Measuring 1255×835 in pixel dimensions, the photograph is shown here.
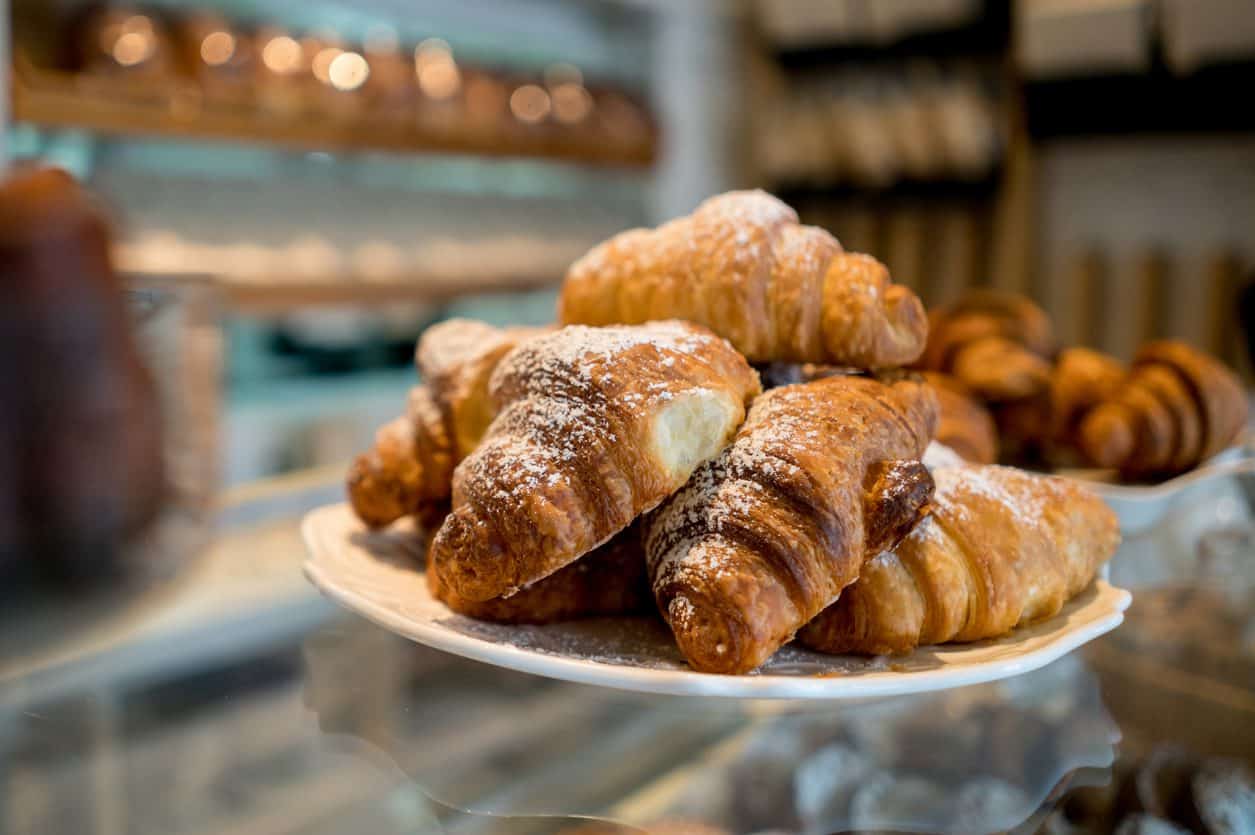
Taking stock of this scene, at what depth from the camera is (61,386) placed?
0.34 metres

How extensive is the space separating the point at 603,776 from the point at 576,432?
19 centimetres

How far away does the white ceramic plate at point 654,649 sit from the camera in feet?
1.70

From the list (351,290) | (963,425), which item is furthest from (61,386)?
(351,290)

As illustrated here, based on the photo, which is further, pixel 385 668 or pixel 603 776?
pixel 385 668

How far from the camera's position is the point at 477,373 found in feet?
2.49

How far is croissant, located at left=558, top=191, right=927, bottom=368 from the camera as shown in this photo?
716 mm

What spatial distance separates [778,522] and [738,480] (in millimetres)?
39

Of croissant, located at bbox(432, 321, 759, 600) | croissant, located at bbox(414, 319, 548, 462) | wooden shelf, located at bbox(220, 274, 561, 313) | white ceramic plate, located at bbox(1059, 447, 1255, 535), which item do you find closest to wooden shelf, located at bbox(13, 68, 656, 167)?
wooden shelf, located at bbox(220, 274, 561, 313)

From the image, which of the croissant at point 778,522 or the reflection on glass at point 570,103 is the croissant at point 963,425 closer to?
the croissant at point 778,522

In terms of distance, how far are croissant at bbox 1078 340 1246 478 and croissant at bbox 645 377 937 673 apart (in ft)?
1.79

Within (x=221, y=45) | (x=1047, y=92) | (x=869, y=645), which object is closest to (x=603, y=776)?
(x=869, y=645)

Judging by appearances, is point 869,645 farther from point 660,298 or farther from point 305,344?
point 305,344

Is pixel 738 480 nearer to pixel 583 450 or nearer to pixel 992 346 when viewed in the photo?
pixel 583 450

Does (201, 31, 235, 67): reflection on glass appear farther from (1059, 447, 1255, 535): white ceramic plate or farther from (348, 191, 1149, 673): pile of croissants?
(1059, 447, 1255, 535): white ceramic plate
